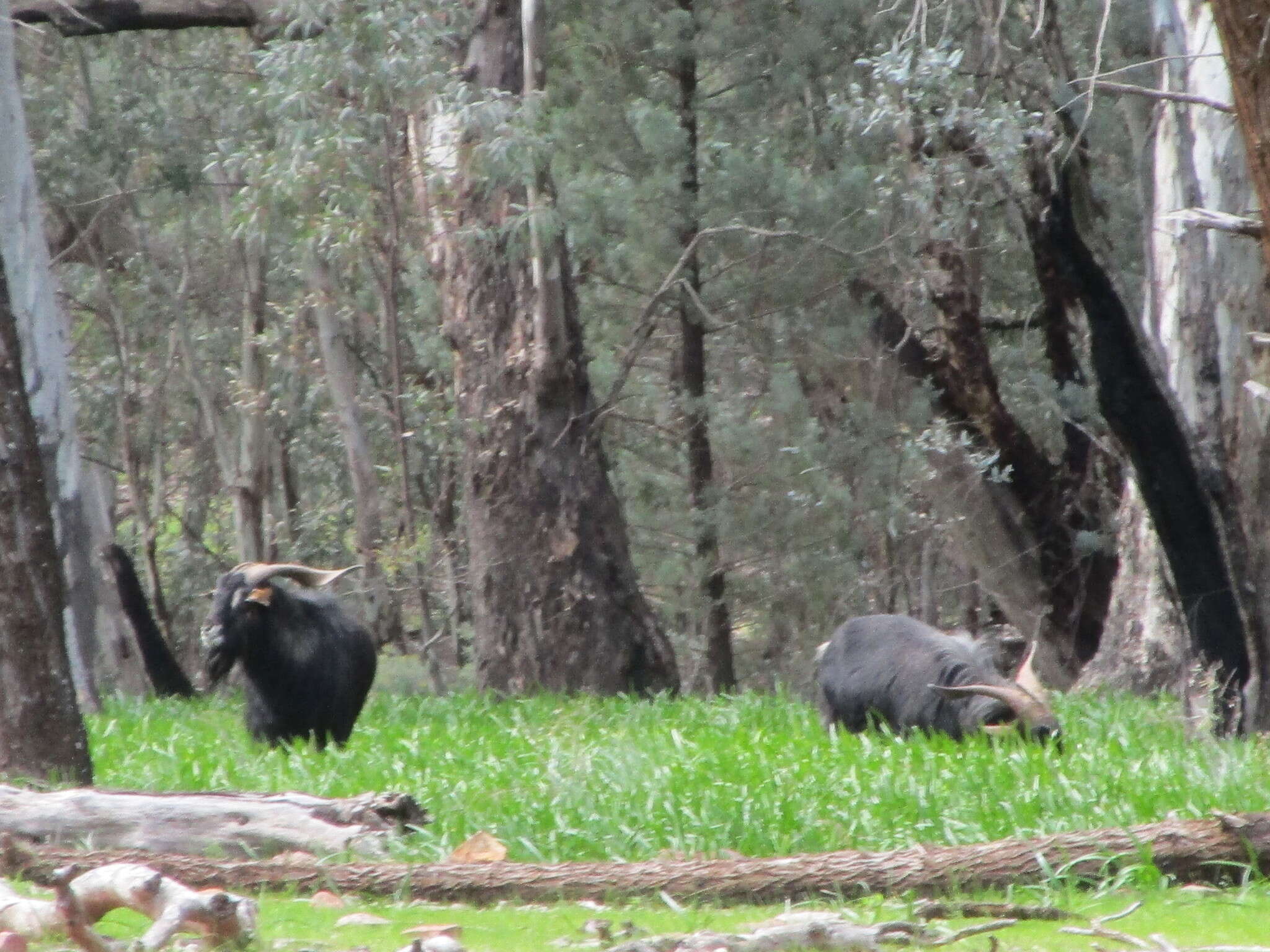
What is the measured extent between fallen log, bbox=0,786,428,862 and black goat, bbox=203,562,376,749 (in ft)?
11.1

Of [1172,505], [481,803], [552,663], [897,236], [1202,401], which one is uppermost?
[897,236]

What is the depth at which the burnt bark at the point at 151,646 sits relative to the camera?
1480cm

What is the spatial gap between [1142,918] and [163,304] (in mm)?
22581

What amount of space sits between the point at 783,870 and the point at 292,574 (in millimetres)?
5124

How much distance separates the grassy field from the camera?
4.97 metres

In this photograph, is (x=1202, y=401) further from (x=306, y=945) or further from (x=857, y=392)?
(x=857, y=392)

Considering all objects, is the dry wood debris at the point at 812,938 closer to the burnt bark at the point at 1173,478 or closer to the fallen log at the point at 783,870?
the fallen log at the point at 783,870

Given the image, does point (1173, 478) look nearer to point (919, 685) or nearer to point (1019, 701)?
point (1019, 701)

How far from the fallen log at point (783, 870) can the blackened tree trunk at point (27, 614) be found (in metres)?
1.87

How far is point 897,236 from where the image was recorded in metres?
15.3

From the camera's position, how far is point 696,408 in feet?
54.8

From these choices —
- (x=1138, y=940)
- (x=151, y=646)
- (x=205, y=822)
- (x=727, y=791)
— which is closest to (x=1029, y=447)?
(x=151, y=646)

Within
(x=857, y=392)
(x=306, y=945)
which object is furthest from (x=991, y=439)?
(x=306, y=945)

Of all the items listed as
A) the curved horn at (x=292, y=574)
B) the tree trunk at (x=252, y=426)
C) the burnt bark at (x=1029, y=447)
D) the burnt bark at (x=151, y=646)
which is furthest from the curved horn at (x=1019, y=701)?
the tree trunk at (x=252, y=426)
